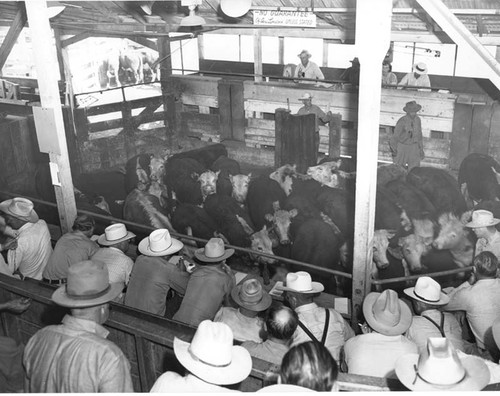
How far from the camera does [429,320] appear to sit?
16.1 ft

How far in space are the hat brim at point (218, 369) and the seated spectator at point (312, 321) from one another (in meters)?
1.14

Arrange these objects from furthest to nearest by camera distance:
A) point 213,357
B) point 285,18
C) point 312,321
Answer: point 285,18 < point 312,321 < point 213,357

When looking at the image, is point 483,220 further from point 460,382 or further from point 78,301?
point 78,301

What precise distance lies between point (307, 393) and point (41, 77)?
5370 mm

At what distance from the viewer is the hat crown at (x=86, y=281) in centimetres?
387

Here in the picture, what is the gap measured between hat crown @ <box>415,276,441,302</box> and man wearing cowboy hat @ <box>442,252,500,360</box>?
0.29 m

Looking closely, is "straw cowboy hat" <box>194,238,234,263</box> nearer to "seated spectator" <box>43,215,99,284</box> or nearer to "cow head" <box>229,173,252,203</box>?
"seated spectator" <box>43,215,99,284</box>

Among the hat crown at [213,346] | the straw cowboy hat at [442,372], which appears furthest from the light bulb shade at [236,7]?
the straw cowboy hat at [442,372]

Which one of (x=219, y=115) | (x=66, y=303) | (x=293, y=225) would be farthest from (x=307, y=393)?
(x=219, y=115)

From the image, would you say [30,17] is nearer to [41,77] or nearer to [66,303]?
[41,77]

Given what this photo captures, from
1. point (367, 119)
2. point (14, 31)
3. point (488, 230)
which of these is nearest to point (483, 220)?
point (488, 230)

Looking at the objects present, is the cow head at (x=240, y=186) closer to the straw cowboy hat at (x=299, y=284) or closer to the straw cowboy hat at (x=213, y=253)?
the straw cowboy hat at (x=213, y=253)

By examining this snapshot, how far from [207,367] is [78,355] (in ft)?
2.75

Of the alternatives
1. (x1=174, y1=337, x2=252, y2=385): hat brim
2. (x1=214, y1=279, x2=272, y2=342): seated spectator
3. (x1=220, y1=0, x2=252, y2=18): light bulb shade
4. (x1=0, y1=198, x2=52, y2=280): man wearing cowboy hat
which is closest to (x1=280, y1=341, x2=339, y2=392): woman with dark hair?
(x1=174, y1=337, x2=252, y2=385): hat brim
